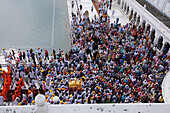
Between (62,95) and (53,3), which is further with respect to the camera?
(53,3)

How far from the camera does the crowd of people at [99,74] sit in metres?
9.90

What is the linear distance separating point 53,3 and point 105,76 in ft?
57.7

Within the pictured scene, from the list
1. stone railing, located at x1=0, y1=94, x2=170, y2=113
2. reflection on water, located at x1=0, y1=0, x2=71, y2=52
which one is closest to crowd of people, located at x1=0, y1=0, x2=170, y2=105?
reflection on water, located at x1=0, y1=0, x2=71, y2=52

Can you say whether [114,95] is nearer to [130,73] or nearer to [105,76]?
[105,76]

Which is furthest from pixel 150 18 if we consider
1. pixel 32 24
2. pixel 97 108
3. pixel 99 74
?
pixel 97 108

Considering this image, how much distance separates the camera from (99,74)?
37.5 feet

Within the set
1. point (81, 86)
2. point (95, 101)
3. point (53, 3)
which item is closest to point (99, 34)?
point (81, 86)

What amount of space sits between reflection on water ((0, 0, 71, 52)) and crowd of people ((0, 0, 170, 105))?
2.51m

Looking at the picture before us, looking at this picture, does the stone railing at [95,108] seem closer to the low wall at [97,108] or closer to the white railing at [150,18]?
the low wall at [97,108]

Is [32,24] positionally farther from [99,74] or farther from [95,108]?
[95,108]

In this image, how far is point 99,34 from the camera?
15.7 metres

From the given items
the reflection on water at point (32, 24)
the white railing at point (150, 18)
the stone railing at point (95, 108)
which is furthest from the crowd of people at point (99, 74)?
the stone railing at point (95, 108)

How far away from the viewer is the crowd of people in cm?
990

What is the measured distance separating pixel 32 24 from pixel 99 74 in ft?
37.2
